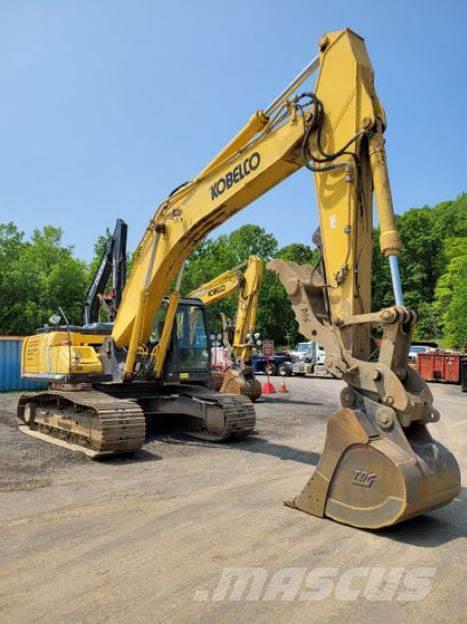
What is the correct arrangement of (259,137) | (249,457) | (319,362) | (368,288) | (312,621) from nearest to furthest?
(312,621) < (368,288) < (259,137) < (249,457) < (319,362)

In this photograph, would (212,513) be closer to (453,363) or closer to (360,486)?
(360,486)

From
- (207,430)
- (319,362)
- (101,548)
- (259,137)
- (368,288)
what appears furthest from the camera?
(319,362)

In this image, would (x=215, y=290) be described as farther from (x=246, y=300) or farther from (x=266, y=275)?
(x=266, y=275)

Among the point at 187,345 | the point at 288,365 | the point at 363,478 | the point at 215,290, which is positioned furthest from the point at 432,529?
the point at 288,365

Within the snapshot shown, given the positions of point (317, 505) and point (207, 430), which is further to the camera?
point (207, 430)

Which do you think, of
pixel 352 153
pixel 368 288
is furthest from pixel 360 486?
pixel 352 153

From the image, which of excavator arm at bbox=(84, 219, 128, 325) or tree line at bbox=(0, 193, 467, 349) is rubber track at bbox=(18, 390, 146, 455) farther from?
tree line at bbox=(0, 193, 467, 349)

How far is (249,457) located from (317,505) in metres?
3.20

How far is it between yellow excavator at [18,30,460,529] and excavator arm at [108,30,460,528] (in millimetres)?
14

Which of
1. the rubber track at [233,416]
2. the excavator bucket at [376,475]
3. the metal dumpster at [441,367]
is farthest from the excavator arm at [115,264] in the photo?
the metal dumpster at [441,367]

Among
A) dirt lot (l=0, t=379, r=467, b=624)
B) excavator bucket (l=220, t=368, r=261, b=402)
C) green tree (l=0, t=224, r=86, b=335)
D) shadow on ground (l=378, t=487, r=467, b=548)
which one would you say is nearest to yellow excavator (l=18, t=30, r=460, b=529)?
shadow on ground (l=378, t=487, r=467, b=548)

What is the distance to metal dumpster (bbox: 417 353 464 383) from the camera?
2591 centimetres

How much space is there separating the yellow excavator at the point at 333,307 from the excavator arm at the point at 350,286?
1cm

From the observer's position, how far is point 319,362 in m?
35.0
